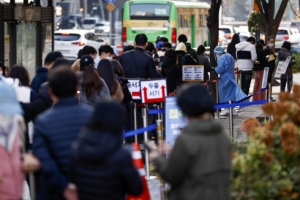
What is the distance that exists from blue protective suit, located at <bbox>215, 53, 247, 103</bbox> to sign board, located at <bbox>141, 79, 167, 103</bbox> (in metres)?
5.97

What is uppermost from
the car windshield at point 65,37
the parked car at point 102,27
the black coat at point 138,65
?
the parked car at point 102,27

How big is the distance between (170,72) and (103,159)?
32.3 feet

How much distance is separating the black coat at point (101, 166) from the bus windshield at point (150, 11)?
33610 mm

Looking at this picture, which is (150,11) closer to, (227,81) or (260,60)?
(260,60)

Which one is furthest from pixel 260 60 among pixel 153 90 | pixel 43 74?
pixel 43 74

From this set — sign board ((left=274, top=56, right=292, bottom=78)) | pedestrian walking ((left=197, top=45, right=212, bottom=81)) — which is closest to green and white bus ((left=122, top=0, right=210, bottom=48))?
sign board ((left=274, top=56, right=292, bottom=78))

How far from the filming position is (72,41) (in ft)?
128

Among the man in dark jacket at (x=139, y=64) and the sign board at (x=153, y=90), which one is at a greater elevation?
the man in dark jacket at (x=139, y=64)

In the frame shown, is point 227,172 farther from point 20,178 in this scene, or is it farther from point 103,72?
point 103,72

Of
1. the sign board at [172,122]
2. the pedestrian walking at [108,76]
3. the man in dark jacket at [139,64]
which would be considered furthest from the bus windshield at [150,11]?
the sign board at [172,122]

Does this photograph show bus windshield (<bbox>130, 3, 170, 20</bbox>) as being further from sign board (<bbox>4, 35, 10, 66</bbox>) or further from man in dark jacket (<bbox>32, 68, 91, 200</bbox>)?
man in dark jacket (<bbox>32, 68, 91, 200</bbox>)

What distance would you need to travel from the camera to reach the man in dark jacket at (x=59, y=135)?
5922 mm

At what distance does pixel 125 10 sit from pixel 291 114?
32.7m

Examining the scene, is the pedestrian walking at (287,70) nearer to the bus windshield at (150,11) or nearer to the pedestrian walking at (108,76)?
the pedestrian walking at (108,76)
